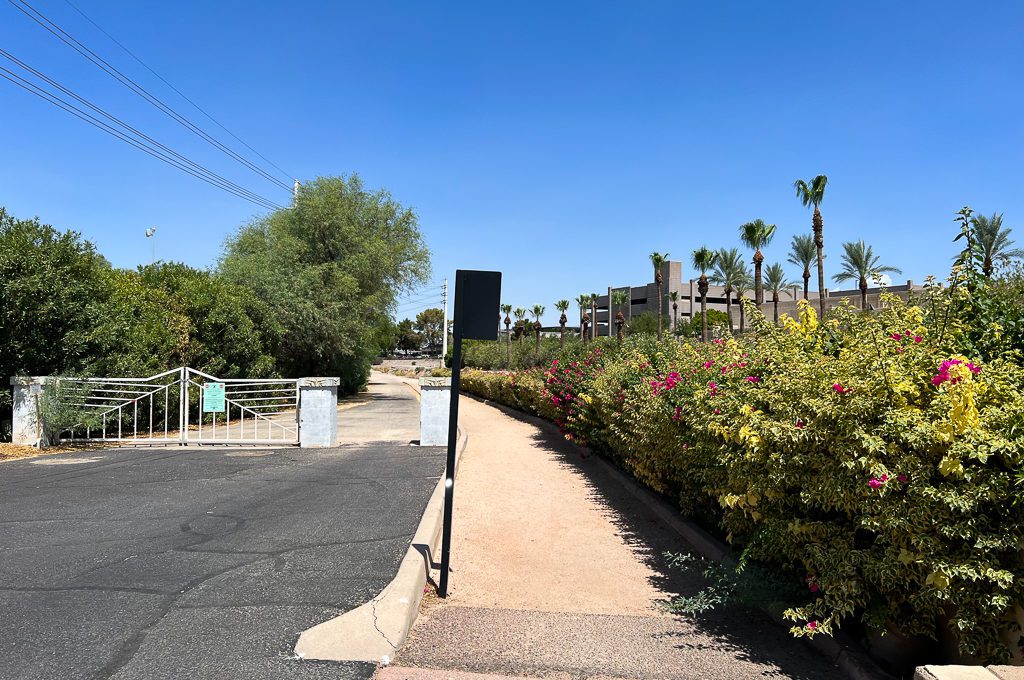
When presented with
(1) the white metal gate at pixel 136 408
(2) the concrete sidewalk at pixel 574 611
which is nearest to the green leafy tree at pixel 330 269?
(1) the white metal gate at pixel 136 408

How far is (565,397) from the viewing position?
1495 centimetres

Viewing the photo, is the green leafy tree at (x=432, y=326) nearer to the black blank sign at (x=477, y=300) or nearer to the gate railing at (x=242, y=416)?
the gate railing at (x=242, y=416)

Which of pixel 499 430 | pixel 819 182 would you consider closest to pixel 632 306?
pixel 819 182

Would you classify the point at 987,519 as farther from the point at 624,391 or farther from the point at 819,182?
the point at 819,182

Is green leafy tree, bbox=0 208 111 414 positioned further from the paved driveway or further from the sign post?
the sign post

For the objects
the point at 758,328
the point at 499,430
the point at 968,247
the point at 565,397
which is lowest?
the point at 499,430

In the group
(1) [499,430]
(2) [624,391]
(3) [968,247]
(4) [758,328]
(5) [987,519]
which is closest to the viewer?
(5) [987,519]

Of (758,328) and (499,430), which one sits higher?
(758,328)

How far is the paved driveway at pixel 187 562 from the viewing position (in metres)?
3.68

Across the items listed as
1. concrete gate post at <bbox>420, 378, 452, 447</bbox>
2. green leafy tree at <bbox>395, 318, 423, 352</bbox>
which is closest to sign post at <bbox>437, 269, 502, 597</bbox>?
concrete gate post at <bbox>420, 378, 452, 447</bbox>

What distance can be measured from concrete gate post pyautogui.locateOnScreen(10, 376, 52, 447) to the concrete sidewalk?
28.7 feet

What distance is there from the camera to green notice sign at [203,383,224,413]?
1305cm

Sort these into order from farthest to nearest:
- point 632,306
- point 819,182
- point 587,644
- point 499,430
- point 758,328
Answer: point 632,306 < point 819,182 < point 499,430 < point 758,328 < point 587,644

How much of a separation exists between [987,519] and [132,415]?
625 inches
